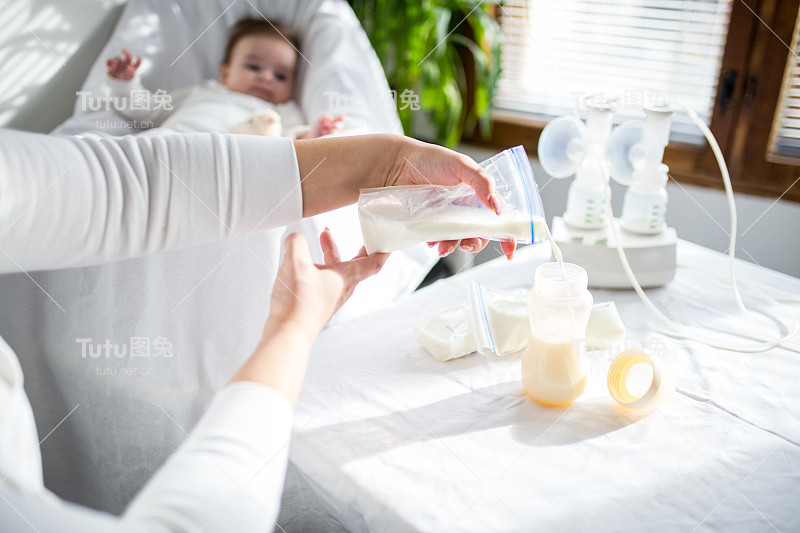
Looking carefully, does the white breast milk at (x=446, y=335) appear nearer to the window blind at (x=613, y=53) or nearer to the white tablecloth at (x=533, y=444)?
the white tablecloth at (x=533, y=444)

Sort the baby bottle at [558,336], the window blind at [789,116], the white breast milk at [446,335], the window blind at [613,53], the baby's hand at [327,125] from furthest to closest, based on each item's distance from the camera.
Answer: the window blind at [613,53]
the window blind at [789,116]
the baby's hand at [327,125]
the white breast milk at [446,335]
the baby bottle at [558,336]

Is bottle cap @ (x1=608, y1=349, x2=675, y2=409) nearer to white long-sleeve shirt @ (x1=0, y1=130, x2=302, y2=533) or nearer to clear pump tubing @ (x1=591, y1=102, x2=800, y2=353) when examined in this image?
clear pump tubing @ (x1=591, y1=102, x2=800, y2=353)

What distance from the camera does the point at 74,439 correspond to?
0.78 meters

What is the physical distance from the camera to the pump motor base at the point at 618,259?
3.17 ft

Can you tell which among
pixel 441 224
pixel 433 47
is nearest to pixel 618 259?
pixel 441 224

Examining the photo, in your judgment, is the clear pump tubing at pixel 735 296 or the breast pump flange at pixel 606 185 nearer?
the clear pump tubing at pixel 735 296

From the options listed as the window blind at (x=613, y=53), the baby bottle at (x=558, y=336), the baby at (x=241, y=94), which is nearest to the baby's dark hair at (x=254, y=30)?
the baby at (x=241, y=94)

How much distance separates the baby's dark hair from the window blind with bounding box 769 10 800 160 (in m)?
1.19

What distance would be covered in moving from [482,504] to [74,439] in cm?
55

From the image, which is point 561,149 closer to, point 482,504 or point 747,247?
point 482,504

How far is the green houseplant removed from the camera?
64.4 inches

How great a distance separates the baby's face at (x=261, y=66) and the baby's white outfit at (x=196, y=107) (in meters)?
0.03

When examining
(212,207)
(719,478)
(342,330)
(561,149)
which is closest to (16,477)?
(212,207)

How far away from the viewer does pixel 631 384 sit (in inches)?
25.9
